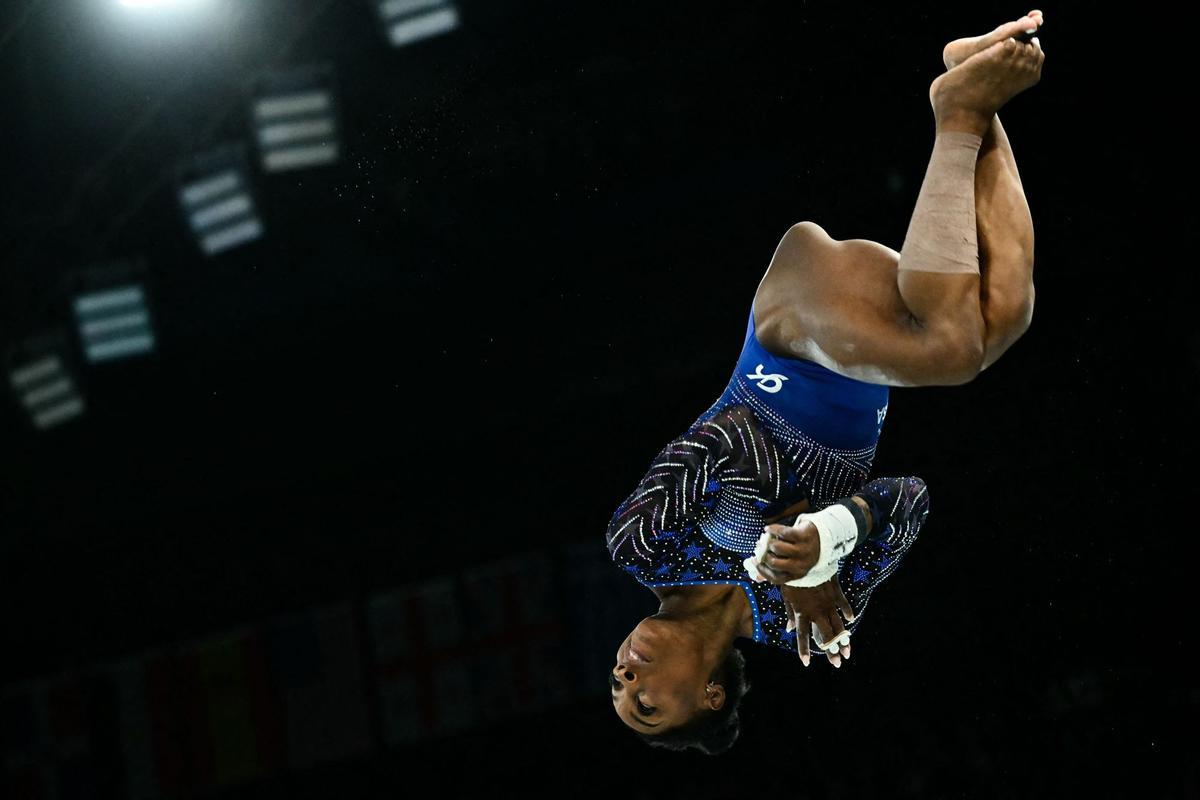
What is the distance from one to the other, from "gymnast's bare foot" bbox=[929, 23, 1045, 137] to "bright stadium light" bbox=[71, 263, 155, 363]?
4197 mm

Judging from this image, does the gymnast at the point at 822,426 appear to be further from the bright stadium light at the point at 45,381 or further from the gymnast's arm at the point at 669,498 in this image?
the bright stadium light at the point at 45,381

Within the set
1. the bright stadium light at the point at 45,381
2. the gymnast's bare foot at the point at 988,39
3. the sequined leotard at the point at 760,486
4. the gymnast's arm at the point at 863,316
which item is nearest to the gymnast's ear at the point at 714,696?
the sequined leotard at the point at 760,486

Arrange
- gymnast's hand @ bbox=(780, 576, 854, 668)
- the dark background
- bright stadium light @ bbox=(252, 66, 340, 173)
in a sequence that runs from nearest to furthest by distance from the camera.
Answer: gymnast's hand @ bbox=(780, 576, 854, 668), the dark background, bright stadium light @ bbox=(252, 66, 340, 173)

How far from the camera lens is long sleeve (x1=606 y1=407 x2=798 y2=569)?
10.5 feet

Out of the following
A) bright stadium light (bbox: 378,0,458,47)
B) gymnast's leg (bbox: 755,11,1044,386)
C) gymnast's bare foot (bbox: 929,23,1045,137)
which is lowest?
bright stadium light (bbox: 378,0,458,47)

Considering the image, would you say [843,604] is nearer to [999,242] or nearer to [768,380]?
[768,380]

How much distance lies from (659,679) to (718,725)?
0.25 meters

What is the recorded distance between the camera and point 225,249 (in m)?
6.58

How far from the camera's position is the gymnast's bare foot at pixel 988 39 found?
3080 millimetres

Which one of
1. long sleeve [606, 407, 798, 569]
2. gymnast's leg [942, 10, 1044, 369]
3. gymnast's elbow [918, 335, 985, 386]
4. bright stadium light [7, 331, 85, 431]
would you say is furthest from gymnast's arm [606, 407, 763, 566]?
bright stadium light [7, 331, 85, 431]

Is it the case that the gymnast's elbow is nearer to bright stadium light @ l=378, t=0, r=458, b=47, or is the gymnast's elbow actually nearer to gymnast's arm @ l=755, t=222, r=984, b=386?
gymnast's arm @ l=755, t=222, r=984, b=386

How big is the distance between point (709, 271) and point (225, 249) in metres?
2.11

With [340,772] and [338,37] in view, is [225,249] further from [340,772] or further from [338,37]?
[340,772]

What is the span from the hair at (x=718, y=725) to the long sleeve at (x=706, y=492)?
1.11 ft
